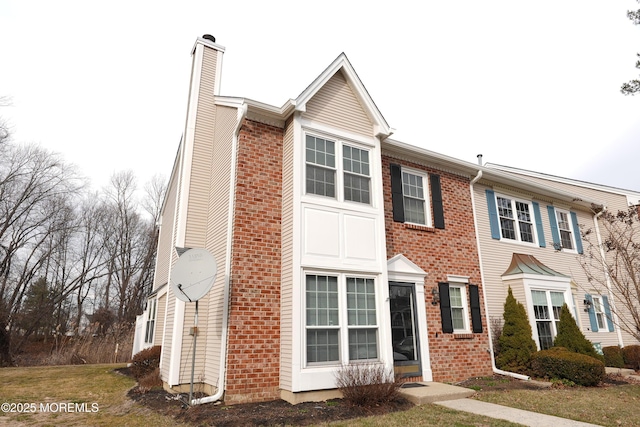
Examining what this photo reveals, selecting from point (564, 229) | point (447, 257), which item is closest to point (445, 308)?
point (447, 257)

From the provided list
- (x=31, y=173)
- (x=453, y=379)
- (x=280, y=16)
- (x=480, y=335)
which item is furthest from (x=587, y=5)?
(x=31, y=173)

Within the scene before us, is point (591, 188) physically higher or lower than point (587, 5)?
lower

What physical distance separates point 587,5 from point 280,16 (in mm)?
6778

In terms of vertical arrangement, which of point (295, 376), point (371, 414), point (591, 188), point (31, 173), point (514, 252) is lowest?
point (371, 414)

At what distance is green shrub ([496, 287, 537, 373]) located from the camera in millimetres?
10320

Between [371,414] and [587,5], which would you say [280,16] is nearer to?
[587,5]

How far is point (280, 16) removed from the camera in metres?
8.74

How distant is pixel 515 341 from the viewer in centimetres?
1052

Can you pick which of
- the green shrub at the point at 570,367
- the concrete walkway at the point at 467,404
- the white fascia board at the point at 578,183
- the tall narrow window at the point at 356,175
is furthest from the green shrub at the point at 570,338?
the tall narrow window at the point at 356,175

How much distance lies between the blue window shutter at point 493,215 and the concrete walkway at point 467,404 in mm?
5577

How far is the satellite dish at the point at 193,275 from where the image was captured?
7082 millimetres

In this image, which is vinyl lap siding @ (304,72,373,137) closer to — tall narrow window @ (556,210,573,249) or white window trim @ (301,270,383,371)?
white window trim @ (301,270,383,371)

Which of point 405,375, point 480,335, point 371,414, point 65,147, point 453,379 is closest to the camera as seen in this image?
point 371,414

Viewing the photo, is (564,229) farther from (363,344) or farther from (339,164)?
(363,344)
